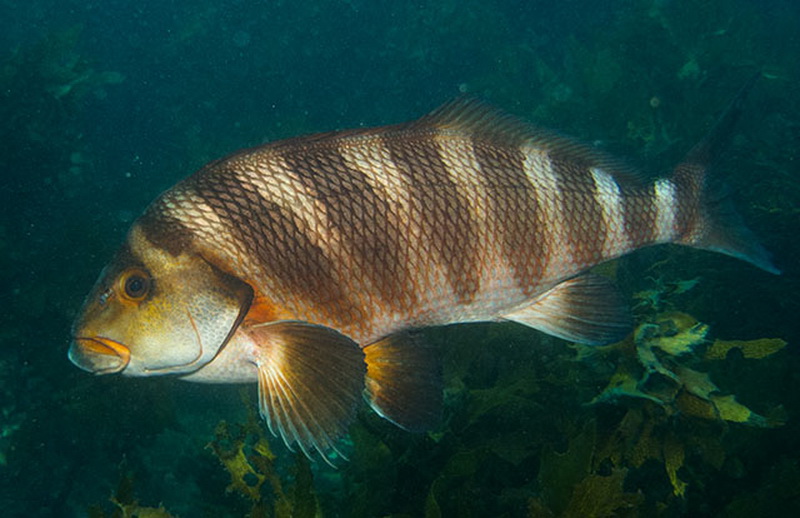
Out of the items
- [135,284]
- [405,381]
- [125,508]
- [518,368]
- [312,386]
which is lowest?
[518,368]

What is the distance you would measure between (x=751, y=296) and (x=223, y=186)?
16.9 ft

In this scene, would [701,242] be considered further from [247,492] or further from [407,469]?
[247,492]

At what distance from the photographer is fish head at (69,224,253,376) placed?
207 cm

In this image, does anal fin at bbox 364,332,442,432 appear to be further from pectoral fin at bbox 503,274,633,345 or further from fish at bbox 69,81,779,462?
pectoral fin at bbox 503,274,633,345

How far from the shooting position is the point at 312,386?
2078 millimetres

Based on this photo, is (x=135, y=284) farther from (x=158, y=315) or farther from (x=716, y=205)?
(x=716, y=205)

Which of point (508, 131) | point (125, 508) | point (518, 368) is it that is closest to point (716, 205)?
point (508, 131)

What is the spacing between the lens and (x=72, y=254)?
6793 millimetres

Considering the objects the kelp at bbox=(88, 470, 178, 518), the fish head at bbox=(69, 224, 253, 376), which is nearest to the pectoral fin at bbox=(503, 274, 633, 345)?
the fish head at bbox=(69, 224, 253, 376)

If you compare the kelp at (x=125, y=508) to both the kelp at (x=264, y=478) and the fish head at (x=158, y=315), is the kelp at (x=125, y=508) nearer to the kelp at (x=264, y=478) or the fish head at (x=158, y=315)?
the kelp at (x=264, y=478)

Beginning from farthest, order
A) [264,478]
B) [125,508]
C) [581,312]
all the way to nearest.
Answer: [264,478] < [581,312] < [125,508]

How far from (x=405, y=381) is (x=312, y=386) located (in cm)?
49

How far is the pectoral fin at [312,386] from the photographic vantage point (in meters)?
2.05

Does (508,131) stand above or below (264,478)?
above
